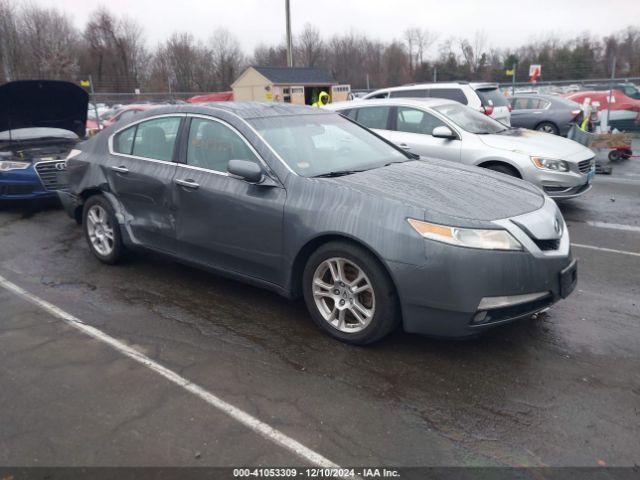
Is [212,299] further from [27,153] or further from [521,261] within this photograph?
[27,153]

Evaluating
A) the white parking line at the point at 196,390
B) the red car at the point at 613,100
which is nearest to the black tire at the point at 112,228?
the white parking line at the point at 196,390

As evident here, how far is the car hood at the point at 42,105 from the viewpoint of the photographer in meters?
7.96

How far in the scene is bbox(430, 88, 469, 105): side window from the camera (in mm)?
12125

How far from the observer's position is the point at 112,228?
17.3ft

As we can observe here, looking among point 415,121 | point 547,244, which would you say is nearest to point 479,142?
point 415,121

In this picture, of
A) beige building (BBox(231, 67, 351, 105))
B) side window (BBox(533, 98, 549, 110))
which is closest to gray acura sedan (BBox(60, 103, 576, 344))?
side window (BBox(533, 98, 549, 110))

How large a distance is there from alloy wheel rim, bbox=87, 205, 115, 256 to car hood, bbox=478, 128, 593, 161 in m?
5.10

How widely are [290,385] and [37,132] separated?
751cm

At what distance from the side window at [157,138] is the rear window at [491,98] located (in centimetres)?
857

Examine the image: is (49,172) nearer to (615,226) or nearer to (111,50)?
(615,226)

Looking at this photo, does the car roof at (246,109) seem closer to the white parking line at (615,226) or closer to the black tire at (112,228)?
the black tire at (112,228)

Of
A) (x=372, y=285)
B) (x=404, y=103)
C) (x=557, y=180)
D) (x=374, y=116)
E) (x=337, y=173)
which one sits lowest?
(x=372, y=285)

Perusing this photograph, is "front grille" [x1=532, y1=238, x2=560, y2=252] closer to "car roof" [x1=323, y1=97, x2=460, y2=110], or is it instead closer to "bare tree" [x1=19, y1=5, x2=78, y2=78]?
"car roof" [x1=323, y1=97, x2=460, y2=110]

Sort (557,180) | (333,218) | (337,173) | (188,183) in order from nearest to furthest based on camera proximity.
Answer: (333,218), (337,173), (188,183), (557,180)
